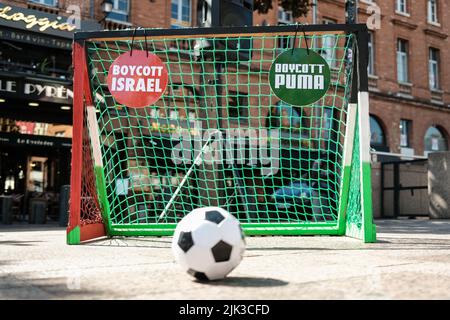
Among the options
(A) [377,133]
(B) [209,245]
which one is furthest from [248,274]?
(A) [377,133]

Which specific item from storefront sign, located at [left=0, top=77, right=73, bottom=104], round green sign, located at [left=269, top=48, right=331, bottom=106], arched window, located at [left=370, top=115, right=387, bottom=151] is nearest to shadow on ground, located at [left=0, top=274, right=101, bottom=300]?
round green sign, located at [left=269, top=48, right=331, bottom=106]

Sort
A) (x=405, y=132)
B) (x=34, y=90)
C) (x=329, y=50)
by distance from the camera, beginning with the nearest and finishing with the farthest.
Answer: (x=34, y=90) → (x=329, y=50) → (x=405, y=132)

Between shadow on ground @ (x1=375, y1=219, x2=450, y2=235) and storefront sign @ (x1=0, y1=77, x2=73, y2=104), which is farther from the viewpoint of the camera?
storefront sign @ (x1=0, y1=77, x2=73, y2=104)

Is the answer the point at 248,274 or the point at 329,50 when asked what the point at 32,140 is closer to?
the point at 329,50

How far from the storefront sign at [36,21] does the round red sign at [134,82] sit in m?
8.54

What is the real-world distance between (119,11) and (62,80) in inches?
130

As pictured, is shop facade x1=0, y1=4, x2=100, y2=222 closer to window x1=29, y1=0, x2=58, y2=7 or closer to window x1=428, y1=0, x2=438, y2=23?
window x1=29, y1=0, x2=58, y2=7

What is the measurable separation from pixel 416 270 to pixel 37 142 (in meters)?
12.2

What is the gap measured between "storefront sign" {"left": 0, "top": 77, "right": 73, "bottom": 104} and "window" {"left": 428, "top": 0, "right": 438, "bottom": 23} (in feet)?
60.0

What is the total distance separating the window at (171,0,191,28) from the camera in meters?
16.8

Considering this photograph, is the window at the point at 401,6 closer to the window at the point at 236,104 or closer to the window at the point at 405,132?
the window at the point at 405,132

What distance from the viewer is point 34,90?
13.1 meters

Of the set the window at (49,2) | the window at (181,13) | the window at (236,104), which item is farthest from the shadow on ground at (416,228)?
the window at (49,2)

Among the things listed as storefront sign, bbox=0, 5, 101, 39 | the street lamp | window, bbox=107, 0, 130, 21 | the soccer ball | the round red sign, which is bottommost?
the soccer ball
